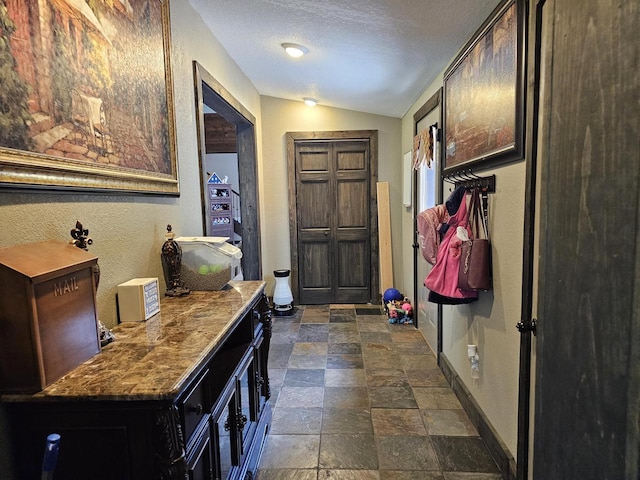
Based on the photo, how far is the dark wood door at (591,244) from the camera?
2.22ft

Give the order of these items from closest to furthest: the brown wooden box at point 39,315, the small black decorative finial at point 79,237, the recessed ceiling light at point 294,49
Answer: the brown wooden box at point 39,315, the small black decorative finial at point 79,237, the recessed ceiling light at point 294,49

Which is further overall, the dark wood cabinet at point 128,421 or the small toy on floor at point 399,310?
the small toy on floor at point 399,310

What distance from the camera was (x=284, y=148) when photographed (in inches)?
178

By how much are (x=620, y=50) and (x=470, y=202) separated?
1.44 meters

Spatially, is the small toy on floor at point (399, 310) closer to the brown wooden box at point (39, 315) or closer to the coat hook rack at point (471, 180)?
the coat hook rack at point (471, 180)

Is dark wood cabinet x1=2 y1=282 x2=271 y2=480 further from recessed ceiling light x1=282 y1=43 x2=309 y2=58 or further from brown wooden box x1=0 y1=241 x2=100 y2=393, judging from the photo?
recessed ceiling light x1=282 y1=43 x2=309 y2=58

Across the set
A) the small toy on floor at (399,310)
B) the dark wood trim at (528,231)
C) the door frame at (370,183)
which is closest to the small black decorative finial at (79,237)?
the dark wood trim at (528,231)

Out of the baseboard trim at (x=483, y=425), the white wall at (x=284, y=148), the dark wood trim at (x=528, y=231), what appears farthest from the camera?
the white wall at (x=284, y=148)

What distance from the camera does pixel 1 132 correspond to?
0.93 meters

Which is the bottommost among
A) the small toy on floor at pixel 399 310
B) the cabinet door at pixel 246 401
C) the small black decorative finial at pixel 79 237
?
the small toy on floor at pixel 399 310

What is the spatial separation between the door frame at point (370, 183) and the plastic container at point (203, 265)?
2.75 m

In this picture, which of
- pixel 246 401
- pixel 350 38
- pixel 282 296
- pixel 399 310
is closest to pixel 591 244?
pixel 246 401

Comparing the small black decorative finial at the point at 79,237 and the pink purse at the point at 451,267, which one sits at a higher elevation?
the small black decorative finial at the point at 79,237

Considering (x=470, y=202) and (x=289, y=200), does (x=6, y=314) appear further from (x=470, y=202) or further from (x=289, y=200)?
(x=289, y=200)
